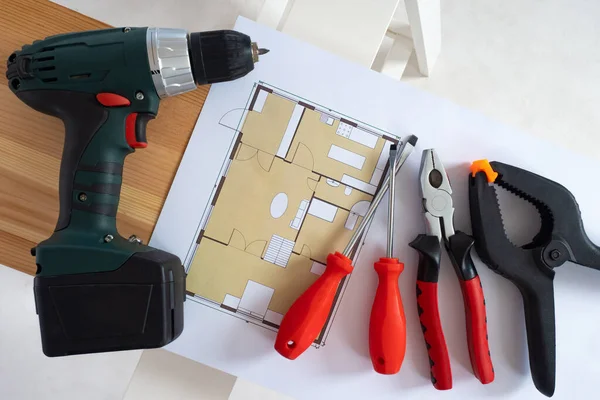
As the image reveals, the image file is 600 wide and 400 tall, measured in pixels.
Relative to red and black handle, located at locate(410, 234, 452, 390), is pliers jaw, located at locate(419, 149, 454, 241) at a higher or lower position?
higher

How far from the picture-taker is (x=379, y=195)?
62cm

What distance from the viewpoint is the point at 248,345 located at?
632 millimetres

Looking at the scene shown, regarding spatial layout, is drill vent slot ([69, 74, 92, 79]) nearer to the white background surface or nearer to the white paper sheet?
the white paper sheet

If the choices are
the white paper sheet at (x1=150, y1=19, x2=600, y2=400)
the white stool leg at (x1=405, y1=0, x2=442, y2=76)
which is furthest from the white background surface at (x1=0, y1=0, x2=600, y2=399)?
the white paper sheet at (x1=150, y1=19, x2=600, y2=400)

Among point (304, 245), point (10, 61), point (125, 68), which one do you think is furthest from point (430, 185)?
point (10, 61)

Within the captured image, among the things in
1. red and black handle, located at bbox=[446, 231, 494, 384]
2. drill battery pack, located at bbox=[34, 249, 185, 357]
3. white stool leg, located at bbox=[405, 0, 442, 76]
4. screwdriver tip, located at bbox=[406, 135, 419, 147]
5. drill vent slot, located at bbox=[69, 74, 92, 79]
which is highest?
white stool leg, located at bbox=[405, 0, 442, 76]

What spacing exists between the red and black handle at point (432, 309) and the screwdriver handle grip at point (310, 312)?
0.10m

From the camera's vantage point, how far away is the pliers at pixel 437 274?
605 mm

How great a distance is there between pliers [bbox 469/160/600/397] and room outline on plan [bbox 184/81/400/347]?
14cm

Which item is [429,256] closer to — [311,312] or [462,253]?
[462,253]

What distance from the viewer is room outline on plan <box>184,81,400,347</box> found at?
63 centimetres

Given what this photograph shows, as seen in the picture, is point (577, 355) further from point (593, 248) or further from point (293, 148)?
point (293, 148)

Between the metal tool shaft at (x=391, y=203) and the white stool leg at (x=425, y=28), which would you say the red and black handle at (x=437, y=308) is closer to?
the metal tool shaft at (x=391, y=203)

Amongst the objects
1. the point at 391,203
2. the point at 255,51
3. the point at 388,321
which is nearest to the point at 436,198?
the point at 391,203
